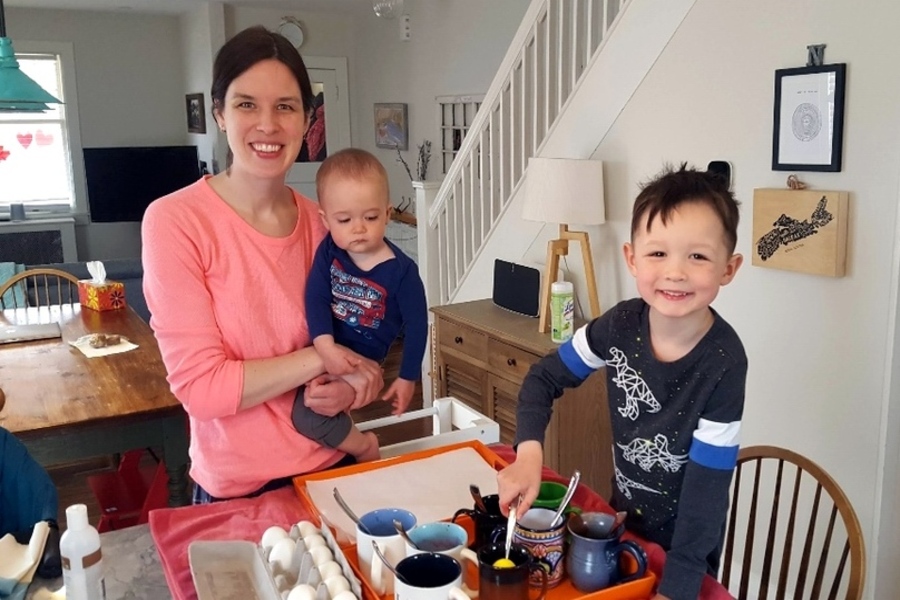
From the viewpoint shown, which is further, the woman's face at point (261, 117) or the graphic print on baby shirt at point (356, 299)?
the graphic print on baby shirt at point (356, 299)

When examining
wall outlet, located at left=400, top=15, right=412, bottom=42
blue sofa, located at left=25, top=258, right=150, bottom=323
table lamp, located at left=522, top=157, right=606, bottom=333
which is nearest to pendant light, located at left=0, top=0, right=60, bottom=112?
blue sofa, located at left=25, top=258, right=150, bottom=323

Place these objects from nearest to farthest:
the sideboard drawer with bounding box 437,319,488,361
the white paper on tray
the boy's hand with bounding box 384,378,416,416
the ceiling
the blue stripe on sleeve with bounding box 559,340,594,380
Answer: the white paper on tray → the blue stripe on sleeve with bounding box 559,340,594,380 → the boy's hand with bounding box 384,378,416,416 → the sideboard drawer with bounding box 437,319,488,361 → the ceiling

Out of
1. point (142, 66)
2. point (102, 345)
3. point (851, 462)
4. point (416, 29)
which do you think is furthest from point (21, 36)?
point (851, 462)

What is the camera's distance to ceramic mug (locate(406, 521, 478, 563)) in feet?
3.50

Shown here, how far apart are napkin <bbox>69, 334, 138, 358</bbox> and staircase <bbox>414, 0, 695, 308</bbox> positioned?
5.36 ft

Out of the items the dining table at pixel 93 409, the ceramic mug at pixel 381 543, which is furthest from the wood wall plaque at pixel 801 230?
the dining table at pixel 93 409

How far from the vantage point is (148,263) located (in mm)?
1233

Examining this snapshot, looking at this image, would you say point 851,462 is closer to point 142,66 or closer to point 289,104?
point 289,104

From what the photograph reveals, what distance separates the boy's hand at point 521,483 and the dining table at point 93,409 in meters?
1.49

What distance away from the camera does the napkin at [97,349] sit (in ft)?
9.64

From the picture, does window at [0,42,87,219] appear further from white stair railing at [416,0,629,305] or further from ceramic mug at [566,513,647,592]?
ceramic mug at [566,513,647,592]

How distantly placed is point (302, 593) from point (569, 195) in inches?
83.7

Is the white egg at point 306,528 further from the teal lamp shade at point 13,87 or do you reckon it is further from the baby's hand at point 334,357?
the teal lamp shade at point 13,87

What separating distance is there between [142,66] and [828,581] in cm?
716
